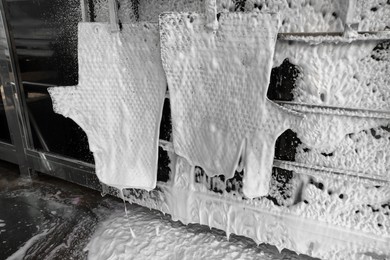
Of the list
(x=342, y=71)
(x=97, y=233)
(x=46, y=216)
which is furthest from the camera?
(x=46, y=216)

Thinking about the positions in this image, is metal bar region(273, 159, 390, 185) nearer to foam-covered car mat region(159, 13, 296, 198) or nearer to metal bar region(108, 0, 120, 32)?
foam-covered car mat region(159, 13, 296, 198)

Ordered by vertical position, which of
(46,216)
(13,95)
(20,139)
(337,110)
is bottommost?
(46,216)

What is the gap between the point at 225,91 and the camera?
4.50 feet

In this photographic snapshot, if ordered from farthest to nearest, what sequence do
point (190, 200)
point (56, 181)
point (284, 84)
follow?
Answer: point (56, 181), point (190, 200), point (284, 84)

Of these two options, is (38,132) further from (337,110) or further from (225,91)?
(337,110)

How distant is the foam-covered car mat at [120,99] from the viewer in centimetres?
159

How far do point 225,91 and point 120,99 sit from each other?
67cm

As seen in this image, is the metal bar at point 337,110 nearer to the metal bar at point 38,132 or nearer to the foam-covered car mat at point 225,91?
the foam-covered car mat at point 225,91

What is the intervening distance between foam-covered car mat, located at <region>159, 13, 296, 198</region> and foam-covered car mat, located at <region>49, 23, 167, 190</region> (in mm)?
164

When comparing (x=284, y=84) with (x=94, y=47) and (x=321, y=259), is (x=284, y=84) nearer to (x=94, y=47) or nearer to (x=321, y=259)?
(x=321, y=259)

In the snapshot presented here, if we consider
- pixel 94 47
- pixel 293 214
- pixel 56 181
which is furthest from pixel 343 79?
pixel 56 181

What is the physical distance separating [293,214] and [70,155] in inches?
69.0

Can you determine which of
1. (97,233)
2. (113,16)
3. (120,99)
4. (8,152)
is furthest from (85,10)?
(8,152)

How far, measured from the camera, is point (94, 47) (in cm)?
164
